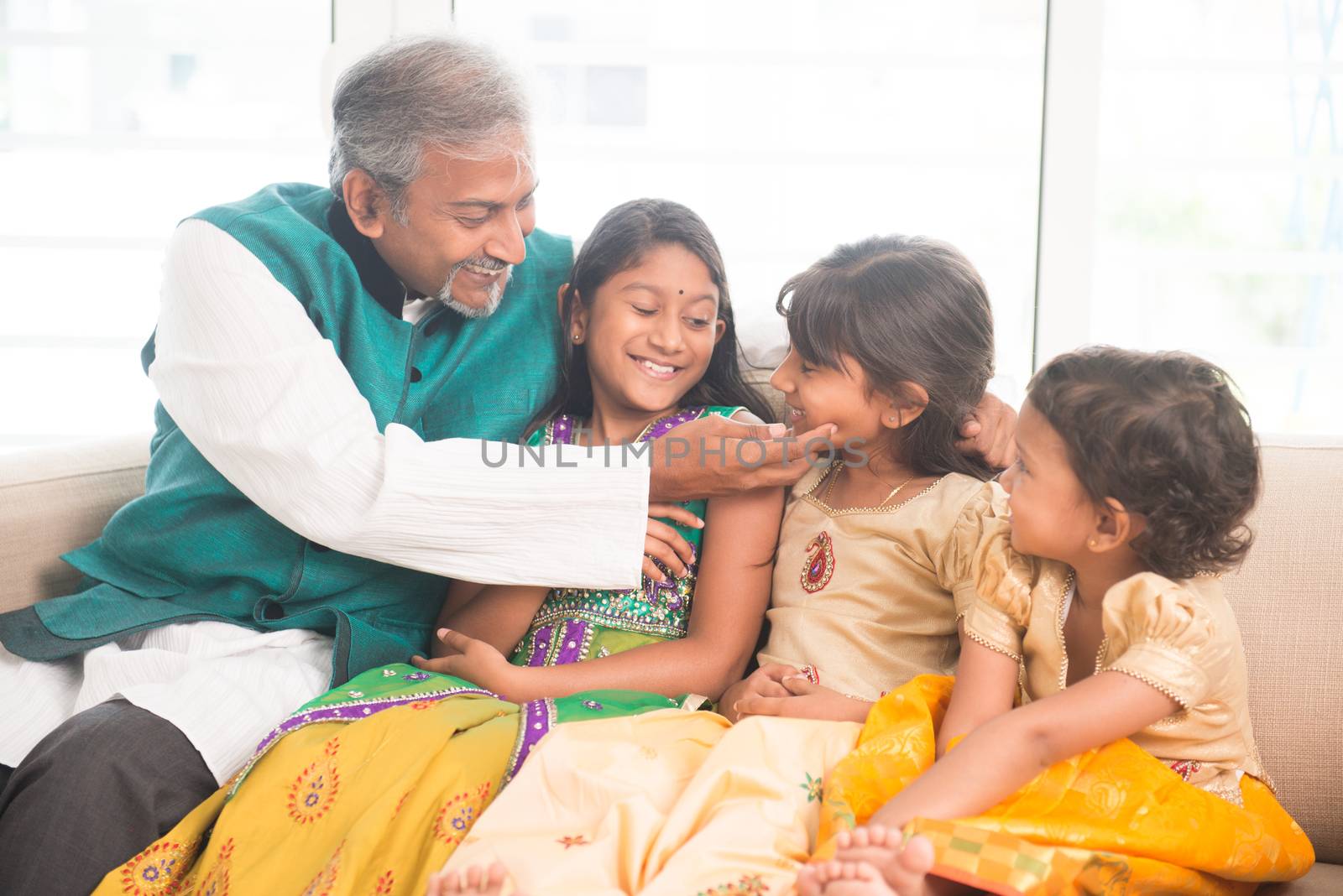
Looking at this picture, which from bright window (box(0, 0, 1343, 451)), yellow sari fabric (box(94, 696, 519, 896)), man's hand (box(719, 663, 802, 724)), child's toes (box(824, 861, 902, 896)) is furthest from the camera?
bright window (box(0, 0, 1343, 451))

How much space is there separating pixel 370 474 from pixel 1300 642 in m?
1.28

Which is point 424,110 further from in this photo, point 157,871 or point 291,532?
point 157,871

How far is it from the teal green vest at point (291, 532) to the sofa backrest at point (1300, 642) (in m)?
1.10

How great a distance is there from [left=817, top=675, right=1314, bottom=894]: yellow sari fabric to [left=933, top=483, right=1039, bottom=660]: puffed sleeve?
0.13m

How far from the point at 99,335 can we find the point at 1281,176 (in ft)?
9.60

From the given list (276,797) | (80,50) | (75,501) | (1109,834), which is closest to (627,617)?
(276,797)

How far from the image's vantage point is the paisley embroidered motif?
162 cm

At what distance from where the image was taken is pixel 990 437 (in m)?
1.63

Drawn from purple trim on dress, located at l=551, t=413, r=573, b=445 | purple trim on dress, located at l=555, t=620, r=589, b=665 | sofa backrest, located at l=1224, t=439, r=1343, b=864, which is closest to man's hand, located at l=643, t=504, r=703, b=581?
purple trim on dress, located at l=555, t=620, r=589, b=665

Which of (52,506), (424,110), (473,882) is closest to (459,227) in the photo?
(424,110)

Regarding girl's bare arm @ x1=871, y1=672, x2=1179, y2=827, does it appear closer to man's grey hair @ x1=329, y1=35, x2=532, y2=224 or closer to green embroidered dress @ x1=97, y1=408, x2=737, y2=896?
green embroidered dress @ x1=97, y1=408, x2=737, y2=896

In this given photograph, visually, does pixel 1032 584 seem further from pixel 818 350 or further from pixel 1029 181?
pixel 1029 181

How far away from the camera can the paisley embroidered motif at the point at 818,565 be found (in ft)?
5.32

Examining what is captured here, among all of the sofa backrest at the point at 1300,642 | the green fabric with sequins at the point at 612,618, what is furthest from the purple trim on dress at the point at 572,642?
the sofa backrest at the point at 1300,642
